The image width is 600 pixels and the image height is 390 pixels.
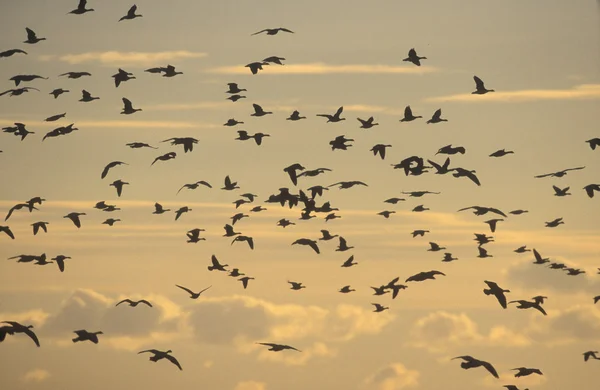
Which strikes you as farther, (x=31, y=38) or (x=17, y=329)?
(x=31, y=38)

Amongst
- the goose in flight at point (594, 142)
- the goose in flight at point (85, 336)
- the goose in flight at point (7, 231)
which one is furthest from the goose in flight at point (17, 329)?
the goose in flight at point (594, 142)

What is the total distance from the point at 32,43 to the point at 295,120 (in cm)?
1783

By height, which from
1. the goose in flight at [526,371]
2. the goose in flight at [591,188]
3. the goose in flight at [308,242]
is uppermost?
the goose in flight at [591,188]

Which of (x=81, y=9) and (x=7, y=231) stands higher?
(x=81, y=9)

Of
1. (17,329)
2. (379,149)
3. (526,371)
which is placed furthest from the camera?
(379,149)

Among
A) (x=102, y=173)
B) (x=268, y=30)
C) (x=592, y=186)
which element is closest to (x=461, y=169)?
(x=592, y=186)

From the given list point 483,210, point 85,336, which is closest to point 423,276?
point 483,210

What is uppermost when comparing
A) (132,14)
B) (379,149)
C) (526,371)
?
(132,14)

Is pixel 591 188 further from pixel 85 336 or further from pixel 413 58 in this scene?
pixel 85 336

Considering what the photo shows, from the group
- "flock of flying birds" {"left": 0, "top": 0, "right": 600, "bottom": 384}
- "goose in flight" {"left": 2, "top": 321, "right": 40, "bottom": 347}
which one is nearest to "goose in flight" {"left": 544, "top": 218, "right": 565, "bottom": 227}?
"flock of flying birds" {"left": 0, "top": 0, "right": 600, "bottom": 384}

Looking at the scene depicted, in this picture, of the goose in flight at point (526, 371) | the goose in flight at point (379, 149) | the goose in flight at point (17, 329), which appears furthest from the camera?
the goose in flight at point (379, 149)

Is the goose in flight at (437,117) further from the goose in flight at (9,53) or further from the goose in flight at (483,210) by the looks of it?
the goose in flight at (9,53)

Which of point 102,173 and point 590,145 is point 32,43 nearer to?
point 102,173

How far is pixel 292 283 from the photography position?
97688mm
